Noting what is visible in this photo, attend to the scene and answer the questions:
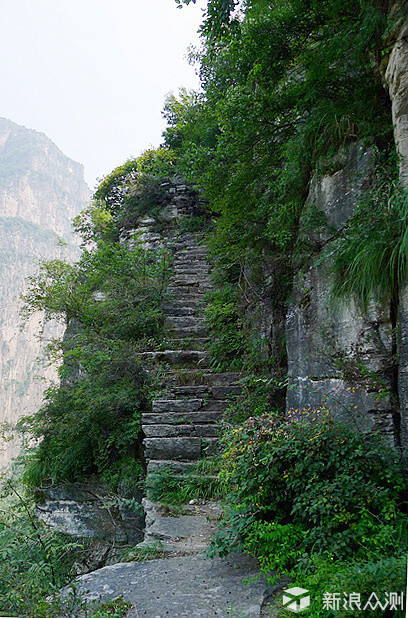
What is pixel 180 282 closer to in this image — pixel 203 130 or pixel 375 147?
pixel 203 130

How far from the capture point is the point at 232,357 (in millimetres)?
5855

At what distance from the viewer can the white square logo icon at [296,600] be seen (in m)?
1.82

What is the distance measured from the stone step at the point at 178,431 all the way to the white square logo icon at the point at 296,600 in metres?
2.81

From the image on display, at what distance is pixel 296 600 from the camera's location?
1.87m

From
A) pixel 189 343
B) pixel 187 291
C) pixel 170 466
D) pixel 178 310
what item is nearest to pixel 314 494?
pixel 170 466

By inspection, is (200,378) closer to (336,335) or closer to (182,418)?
(182,418)

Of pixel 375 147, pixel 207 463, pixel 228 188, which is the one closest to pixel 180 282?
pixel 228 188

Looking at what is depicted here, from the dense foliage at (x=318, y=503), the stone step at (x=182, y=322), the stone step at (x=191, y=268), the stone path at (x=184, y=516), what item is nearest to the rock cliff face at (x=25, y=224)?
the stone step at (x=191, y=268)

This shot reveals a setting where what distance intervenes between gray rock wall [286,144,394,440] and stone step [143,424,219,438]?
1266 mm

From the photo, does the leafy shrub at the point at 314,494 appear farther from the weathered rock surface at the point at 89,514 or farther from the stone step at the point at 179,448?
the weathered rock surface at the point at 89,514

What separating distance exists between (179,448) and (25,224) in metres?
82.3

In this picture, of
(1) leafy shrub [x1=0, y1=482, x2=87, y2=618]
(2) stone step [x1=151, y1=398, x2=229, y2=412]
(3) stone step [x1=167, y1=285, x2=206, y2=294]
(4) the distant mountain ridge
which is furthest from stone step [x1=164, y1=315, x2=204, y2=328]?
(4) the distant mountain ridge

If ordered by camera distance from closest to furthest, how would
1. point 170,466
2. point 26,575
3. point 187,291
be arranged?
point 26,575
point 170,466
point 187,291

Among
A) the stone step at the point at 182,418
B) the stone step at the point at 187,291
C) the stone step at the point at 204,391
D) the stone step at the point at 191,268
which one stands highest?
the stone step at the point at 191,268
